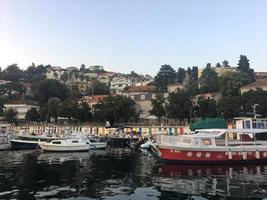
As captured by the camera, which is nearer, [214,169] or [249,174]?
[249,174]

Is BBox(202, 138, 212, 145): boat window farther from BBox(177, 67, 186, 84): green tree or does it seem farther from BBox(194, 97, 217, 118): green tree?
BBox(177, 67, 186, 84): green tree

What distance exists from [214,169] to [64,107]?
78.6 m

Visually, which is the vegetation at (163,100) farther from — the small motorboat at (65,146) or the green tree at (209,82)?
the small motorboat at (65,146)

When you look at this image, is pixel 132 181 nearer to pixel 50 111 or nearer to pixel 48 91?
pixel 50 111

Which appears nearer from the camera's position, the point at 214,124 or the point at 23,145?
the point at 214,124

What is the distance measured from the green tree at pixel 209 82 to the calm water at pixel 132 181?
3556 inches

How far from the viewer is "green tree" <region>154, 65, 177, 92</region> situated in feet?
511

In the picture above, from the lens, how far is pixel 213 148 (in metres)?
42.1

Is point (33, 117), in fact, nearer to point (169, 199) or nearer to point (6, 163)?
point (6, 163)

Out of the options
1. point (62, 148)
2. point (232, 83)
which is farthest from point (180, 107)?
point (62, 148)

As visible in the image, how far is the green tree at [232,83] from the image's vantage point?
107m

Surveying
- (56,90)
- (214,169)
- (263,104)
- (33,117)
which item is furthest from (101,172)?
(56,90)

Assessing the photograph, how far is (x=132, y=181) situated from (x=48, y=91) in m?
126

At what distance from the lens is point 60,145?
207 feet
